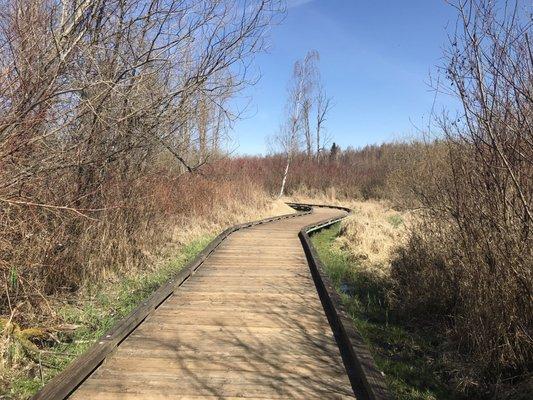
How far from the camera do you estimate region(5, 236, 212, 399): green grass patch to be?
3.99 m

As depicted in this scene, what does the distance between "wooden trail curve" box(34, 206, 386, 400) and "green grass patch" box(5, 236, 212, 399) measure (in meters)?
0.51

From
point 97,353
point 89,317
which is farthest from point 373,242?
point 97,353

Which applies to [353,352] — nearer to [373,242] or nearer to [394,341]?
[394,341]

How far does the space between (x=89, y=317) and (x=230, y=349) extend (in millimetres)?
2248

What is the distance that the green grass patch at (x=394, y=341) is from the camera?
4.86 metres

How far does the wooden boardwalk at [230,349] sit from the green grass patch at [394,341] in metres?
0.80

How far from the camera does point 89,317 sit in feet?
19.2

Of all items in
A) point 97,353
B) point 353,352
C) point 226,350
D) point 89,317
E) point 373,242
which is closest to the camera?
point 97,353

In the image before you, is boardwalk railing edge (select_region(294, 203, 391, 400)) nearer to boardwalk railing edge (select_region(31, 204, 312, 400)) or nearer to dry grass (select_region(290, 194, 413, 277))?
boardwalk railing edge (select_region(31, 204, 312, 400))

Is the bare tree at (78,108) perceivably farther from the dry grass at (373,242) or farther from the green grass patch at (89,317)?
the dry grass at (373,242)

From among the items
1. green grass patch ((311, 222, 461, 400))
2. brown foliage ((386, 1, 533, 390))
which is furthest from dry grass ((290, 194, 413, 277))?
brown foliage ((386, 1, 533, 390))

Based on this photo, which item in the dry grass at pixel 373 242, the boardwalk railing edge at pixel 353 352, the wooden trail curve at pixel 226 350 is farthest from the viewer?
the dry grass at pixel 373 242

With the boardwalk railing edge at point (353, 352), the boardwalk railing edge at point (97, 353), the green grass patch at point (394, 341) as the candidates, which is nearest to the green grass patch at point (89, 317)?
the boardwalk railing edge at point (97, 353)

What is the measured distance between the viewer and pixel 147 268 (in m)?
9.03
